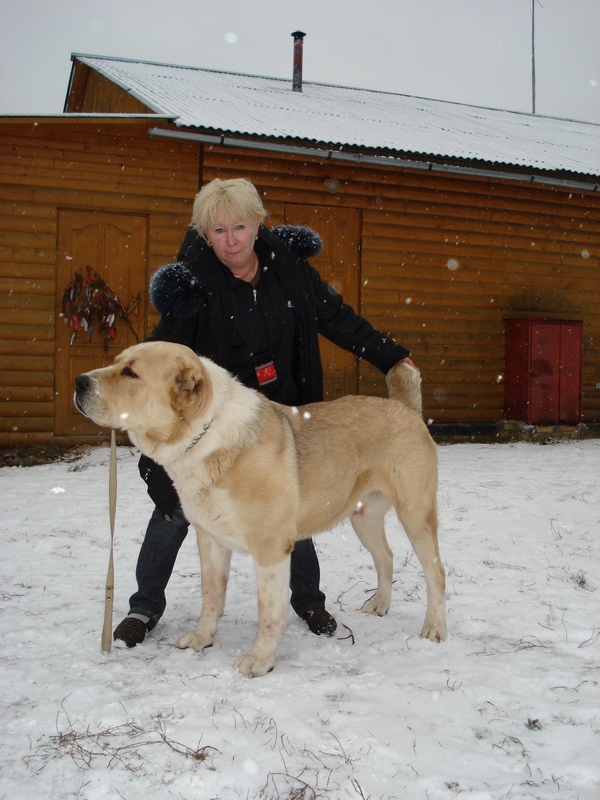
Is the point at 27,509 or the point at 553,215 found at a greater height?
the point at 553,215

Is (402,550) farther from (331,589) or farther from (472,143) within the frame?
(472,143)

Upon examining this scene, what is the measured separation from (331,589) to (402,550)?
3.14 feet

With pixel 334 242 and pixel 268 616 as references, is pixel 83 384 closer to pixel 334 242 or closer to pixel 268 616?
pixel 268 616

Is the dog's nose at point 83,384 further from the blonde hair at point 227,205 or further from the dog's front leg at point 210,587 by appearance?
the blonde hair at point 227,205

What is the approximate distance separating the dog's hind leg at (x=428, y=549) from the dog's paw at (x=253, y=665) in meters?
0.86

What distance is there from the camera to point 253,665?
297cm

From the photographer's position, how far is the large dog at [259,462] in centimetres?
288

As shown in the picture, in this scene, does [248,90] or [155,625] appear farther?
[248,90]

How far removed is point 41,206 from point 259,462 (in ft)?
21.2

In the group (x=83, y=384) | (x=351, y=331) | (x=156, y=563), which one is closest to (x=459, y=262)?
(x=351, y=331)

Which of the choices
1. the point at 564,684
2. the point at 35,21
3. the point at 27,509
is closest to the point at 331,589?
the point at 564,684

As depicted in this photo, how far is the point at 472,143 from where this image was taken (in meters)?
11.0

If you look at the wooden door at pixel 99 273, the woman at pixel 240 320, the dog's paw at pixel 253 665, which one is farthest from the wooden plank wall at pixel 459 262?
the dog's paw at pixel 253 665

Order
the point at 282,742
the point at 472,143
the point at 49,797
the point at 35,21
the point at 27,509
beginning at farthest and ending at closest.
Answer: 1. the point at 35,21
2. the point at 472,143
3. the point at 27,509
4. the point at 282,742
5. the point at 49,797
